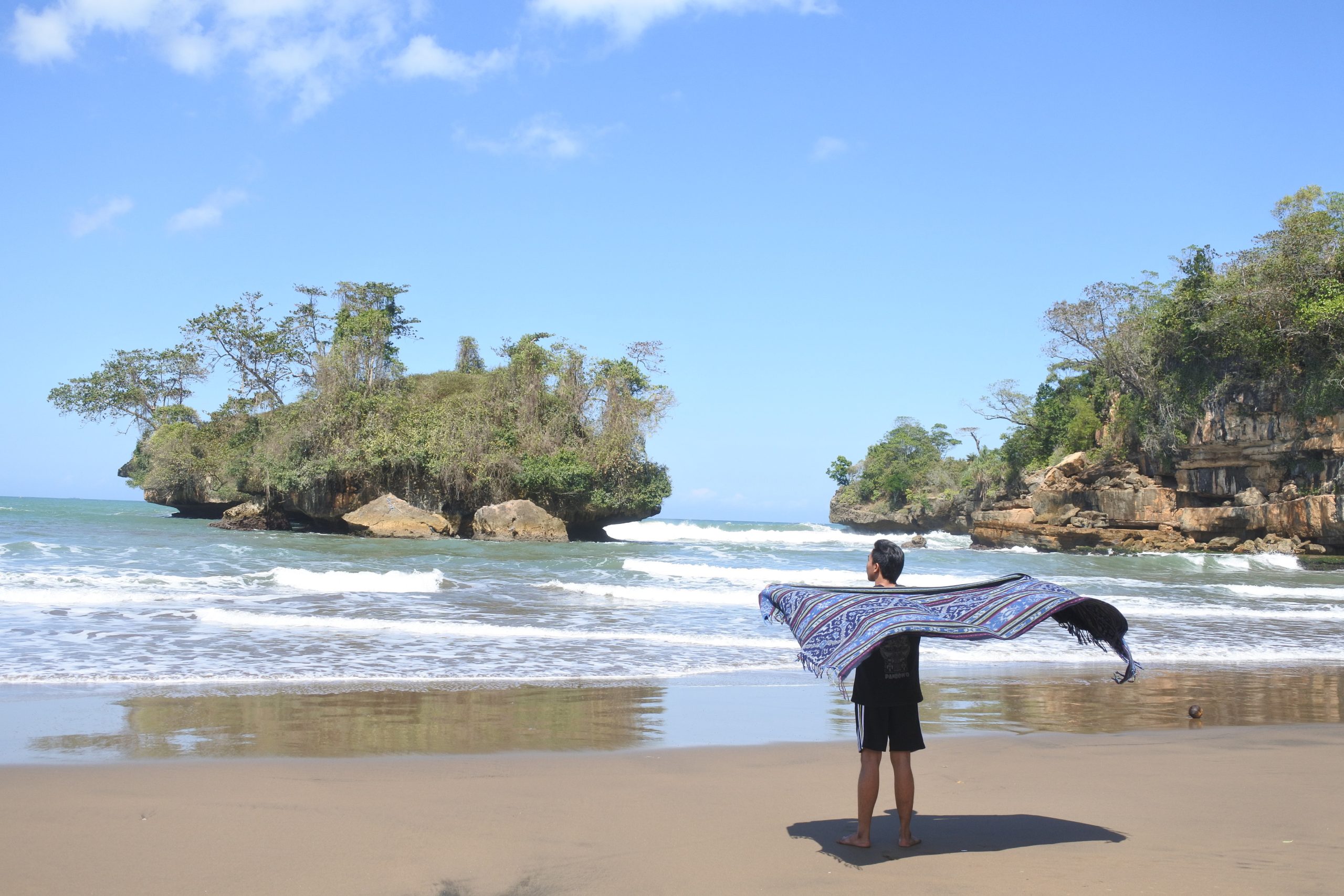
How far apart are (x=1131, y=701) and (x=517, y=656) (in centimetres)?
624

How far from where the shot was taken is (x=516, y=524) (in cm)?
3478

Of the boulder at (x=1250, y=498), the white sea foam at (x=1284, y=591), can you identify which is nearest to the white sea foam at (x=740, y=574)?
the white sea foam at (x=1284, y=591)

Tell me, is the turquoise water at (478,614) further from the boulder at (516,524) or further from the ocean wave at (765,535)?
the ocean wave at (765,535)

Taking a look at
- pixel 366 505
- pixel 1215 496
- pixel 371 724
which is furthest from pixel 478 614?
pixel 1215 496

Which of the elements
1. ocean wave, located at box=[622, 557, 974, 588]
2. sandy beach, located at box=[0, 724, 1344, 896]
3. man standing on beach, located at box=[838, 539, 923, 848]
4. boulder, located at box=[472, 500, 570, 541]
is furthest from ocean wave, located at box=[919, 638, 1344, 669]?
boulder, located at box=[472, 500, 570, 541]

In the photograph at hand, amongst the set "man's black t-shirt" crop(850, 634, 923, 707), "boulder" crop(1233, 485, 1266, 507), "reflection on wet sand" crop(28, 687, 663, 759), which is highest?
"boulder" crop(1233, 485, 1266, 507)

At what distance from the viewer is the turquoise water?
9.37 meters

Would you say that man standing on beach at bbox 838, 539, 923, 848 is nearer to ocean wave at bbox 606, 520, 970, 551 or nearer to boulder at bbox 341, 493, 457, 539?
boulder at bbox 341, 493, 457, 539

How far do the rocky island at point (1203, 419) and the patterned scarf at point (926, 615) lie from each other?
1182 inches

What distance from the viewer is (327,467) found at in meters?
36.0

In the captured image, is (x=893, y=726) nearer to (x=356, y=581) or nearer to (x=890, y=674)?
(x=890, y=674)

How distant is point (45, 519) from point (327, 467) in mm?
11028

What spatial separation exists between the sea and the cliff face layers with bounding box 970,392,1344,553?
9.83 m

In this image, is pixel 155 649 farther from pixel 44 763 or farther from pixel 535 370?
pixel 535 370
